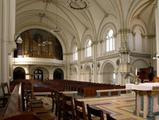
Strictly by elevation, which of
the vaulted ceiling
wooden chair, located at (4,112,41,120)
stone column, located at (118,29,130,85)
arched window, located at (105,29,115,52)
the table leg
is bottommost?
the table leg

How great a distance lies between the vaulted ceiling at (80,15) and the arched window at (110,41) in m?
1.49

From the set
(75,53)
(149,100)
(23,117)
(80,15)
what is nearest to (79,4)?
(80,15)

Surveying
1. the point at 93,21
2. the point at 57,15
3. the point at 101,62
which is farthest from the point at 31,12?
the point at 101,62

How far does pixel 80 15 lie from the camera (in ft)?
80.1

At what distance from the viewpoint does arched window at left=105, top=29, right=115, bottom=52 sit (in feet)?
68.2

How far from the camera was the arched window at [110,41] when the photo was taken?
20794mm

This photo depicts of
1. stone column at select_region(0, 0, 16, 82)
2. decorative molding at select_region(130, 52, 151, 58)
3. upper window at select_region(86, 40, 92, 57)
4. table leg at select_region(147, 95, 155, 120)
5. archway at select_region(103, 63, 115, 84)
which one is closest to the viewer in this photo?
table leg at select_region(147, 95, 155, 120)

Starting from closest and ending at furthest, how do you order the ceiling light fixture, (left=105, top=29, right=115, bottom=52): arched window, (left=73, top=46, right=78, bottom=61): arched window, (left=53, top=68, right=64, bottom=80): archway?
the ceiling light fixture < (left=105, top=29, right=115, bottom=52): arched window < (left=73, top=46, right=78, bottom=61): arched window < (left=53, top=68, right=64, bottom=80): archway

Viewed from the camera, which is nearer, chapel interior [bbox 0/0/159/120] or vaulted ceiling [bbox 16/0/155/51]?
chapel interior [bbox 0/0/159/120]

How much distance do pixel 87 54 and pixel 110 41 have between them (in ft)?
20.6

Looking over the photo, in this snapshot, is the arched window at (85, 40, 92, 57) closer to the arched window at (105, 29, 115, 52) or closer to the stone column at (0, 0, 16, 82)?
the arched window at (105, 29, 115, 52)

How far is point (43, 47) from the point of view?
3191cm

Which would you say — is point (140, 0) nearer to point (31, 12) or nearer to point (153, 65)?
point (153, 65)

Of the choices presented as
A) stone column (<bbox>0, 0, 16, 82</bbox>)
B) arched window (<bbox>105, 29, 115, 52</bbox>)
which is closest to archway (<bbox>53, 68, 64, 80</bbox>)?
arched window (<bbox>105, 29, 115, 52</bbox>)
